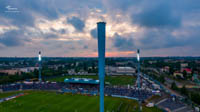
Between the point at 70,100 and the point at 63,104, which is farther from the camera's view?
the point at 70,100

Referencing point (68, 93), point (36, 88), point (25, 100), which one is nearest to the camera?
point (25, 100)

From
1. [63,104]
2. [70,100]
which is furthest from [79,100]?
[63,104]

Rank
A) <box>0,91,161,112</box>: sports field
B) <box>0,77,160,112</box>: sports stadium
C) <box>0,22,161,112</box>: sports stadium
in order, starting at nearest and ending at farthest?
<box>0,22,161,112</box>: sports stadium < <box>0,91,161,112</box>: sports field < <box>0,77,160,112</box>: sports stadium

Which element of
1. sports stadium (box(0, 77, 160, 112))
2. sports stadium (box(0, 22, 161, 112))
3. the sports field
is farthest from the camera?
sports stadium (box(0, 77, 160, 112))

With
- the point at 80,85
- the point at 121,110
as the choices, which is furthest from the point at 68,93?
the point at 121,110

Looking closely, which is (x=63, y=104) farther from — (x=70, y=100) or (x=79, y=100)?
(x=79, y=100)

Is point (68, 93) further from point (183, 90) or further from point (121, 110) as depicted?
point (183, 90)

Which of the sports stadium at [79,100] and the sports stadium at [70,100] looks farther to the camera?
the sports stadium at [70,100]

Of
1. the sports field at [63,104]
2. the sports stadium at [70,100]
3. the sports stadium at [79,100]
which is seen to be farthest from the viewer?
the sports stadium at [70,100]
